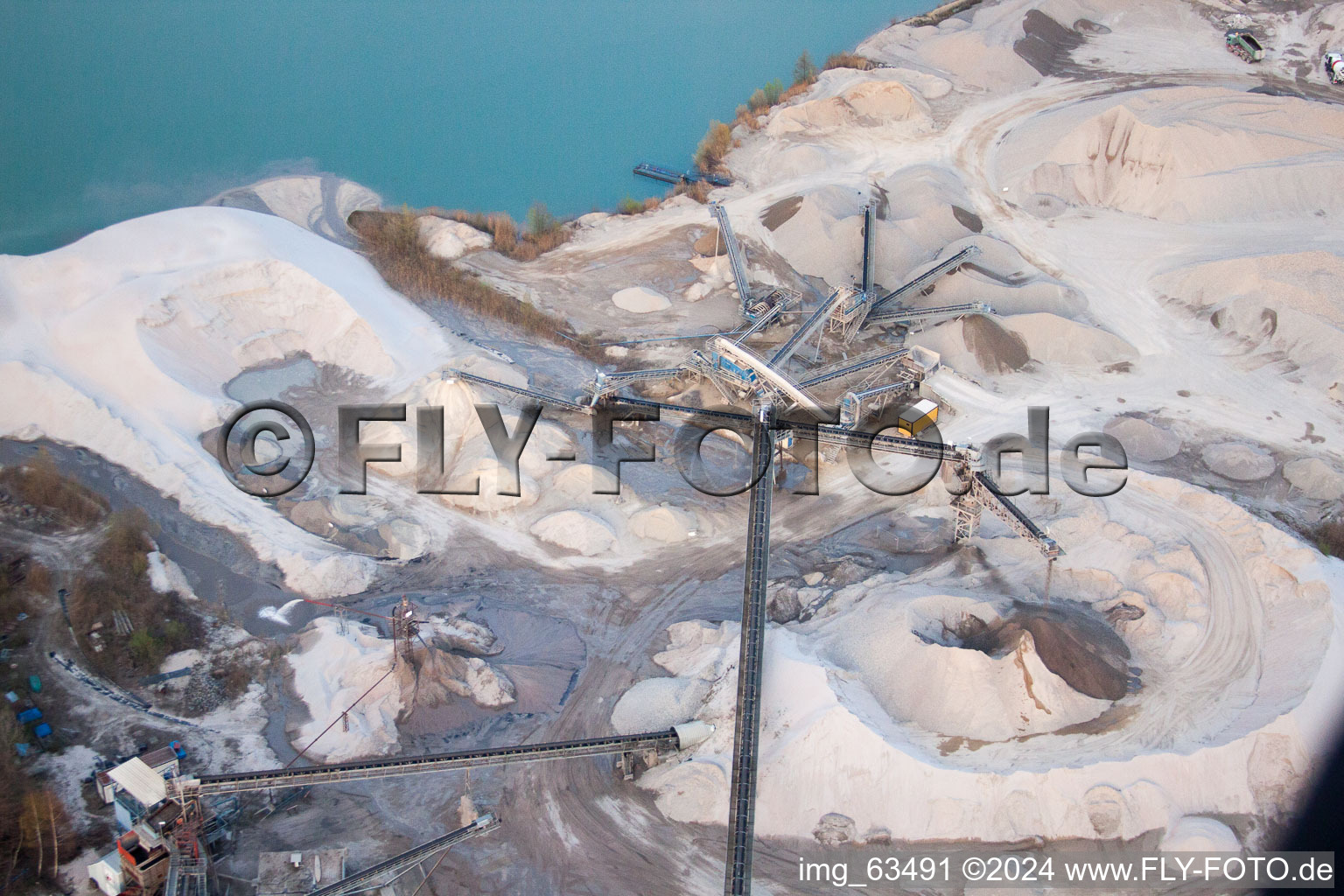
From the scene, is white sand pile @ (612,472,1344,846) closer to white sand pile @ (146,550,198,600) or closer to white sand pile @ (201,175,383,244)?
white sand pile @ (146,550,198,600)

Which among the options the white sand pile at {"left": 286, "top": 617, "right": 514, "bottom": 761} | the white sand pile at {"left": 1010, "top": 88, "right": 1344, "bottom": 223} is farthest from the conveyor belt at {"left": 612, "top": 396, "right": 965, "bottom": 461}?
the white sand pile at {"left": 1010, "top": 88, "right": 1344, "bottom": 223}

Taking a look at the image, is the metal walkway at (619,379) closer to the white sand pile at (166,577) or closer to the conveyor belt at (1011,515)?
the conveyor belt at (1011,515)

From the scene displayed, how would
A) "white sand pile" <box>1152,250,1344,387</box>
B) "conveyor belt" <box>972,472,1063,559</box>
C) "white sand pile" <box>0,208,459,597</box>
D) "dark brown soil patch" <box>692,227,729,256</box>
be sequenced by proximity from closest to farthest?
"conveyor belt" <box>972,472,1063,559</box> < "white sand pile" <box>0,208,459,597</box> < "white sand pile" <box>1152,250,1344,387</box> < "dark brown soil patch" <box>692,227,729,256</box>

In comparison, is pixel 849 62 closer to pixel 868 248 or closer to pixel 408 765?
pixel 868 248

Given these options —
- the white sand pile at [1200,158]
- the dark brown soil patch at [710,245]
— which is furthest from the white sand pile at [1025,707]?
the white sand pile at [1200,158]

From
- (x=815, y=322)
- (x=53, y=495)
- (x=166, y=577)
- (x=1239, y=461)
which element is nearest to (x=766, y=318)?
(x=815, y=322)

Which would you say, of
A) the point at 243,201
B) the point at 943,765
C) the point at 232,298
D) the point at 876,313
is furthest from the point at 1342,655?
the point at 243,201
